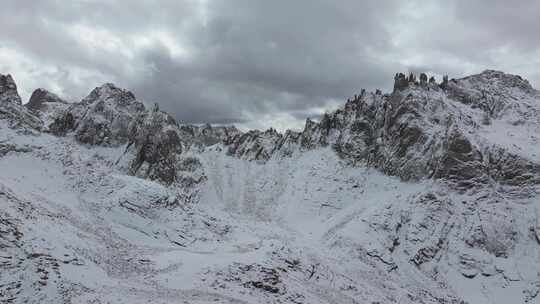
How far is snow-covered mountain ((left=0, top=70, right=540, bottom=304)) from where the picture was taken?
32719 millimetres

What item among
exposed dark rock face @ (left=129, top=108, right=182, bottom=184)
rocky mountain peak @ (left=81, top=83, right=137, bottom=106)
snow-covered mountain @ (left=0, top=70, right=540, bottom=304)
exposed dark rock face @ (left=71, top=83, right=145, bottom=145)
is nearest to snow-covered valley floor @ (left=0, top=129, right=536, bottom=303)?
snow-covered mountain @ (left=0, top=70, right=540, bottom=304)

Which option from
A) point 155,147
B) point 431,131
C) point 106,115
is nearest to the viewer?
point 431,131

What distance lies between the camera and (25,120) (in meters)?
61.8

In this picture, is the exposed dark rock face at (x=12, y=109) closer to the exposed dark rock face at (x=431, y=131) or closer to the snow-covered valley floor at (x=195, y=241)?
the snow-covered valley floor at (x=195, y=241)

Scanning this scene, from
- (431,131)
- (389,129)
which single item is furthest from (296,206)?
(431,131)

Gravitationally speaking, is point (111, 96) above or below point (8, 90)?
above

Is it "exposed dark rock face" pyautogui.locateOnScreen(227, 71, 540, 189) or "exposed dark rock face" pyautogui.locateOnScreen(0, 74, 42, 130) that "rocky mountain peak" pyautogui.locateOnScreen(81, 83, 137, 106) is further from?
"exposed dark rock face" pyautogui.locateOnScreen(227, 71, 540, 189)

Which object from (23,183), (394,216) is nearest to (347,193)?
(394,216)

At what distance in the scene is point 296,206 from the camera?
2884 inches

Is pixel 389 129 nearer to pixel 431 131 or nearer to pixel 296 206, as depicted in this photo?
pixel 431 131

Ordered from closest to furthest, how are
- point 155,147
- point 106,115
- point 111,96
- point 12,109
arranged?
1. point 12,109
2. point 155,147
3. point 106,115
4. point 111,96

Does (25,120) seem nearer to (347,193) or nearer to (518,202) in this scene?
(347,193)

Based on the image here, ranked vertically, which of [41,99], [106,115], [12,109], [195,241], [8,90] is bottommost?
[195,241]

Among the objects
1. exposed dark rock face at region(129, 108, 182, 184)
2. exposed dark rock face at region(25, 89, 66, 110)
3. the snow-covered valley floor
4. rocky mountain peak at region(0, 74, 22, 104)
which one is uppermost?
exposed dark rock face at region(25, 89, 66, 110)
